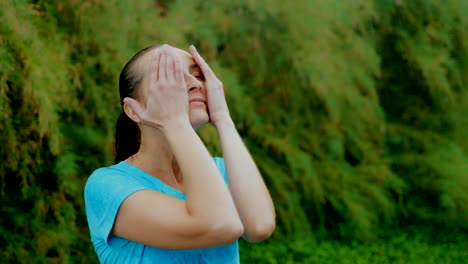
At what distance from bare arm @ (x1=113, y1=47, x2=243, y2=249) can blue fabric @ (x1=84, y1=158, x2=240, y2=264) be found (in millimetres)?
28

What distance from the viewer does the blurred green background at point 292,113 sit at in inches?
125

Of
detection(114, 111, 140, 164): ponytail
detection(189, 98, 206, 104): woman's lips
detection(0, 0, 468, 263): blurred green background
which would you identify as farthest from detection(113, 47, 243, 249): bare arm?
detection(0, 0, 468, 263): blurred green background

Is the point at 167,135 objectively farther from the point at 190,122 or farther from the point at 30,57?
the point at 30,57

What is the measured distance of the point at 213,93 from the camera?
63.9 inches

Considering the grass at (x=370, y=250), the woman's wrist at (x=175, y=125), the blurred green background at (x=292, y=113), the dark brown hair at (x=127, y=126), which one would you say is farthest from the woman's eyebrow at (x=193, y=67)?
the grass at (x=370, y=250)

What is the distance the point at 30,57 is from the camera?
2.89m

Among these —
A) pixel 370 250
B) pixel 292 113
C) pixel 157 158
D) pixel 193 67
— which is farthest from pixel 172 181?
pixel 370 250

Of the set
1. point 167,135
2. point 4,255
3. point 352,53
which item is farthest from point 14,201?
point 352,53

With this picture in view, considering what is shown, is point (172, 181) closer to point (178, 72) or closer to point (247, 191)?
point (247, 191)

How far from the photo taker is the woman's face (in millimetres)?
1519

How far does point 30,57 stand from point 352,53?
2.42 metres

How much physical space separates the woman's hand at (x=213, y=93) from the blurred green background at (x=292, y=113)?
1407 mm

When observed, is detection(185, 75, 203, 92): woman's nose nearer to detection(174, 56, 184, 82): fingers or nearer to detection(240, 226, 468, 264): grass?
detection(174, 56, 184, 82): fingers

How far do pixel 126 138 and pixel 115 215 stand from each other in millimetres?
350
